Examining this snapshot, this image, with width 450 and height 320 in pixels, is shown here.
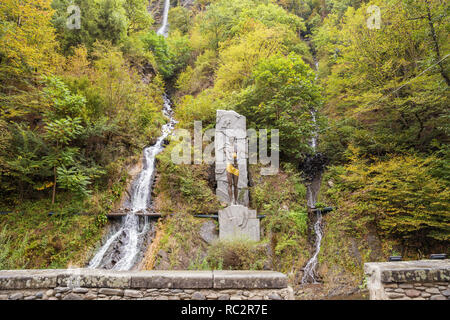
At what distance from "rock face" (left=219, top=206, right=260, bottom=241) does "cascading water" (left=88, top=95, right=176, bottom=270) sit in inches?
100

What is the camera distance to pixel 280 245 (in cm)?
703

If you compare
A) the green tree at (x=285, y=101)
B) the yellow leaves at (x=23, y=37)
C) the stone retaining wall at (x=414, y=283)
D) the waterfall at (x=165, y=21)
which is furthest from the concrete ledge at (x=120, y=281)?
the waterfall at (x=165, y=21)

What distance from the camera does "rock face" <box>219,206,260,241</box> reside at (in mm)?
7363

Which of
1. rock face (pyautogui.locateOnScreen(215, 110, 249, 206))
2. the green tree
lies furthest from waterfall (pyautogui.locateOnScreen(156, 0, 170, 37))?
rock face (pyautogui.locateOnScreen(215, 110, 249, 206))

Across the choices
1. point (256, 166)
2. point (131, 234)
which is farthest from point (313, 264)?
point (131, 234)

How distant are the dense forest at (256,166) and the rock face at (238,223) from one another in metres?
0.41

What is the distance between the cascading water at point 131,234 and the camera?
6797 mm

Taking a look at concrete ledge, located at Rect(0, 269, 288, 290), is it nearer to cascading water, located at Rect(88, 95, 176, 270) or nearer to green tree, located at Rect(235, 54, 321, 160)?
cascading water, located at Rect(88, 95, 176, 270)

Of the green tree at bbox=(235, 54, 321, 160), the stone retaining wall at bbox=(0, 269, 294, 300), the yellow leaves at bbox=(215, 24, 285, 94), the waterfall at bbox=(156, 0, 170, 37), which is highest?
the waterfall at bbox=(156, 0, 170, 37)

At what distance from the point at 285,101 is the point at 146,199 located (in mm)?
6911

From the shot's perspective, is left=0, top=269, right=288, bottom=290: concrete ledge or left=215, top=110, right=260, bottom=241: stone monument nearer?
left=0, top=269, right=288, bottom=290: concrete ledge

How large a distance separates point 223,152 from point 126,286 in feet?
19.8

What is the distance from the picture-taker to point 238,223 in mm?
7465
